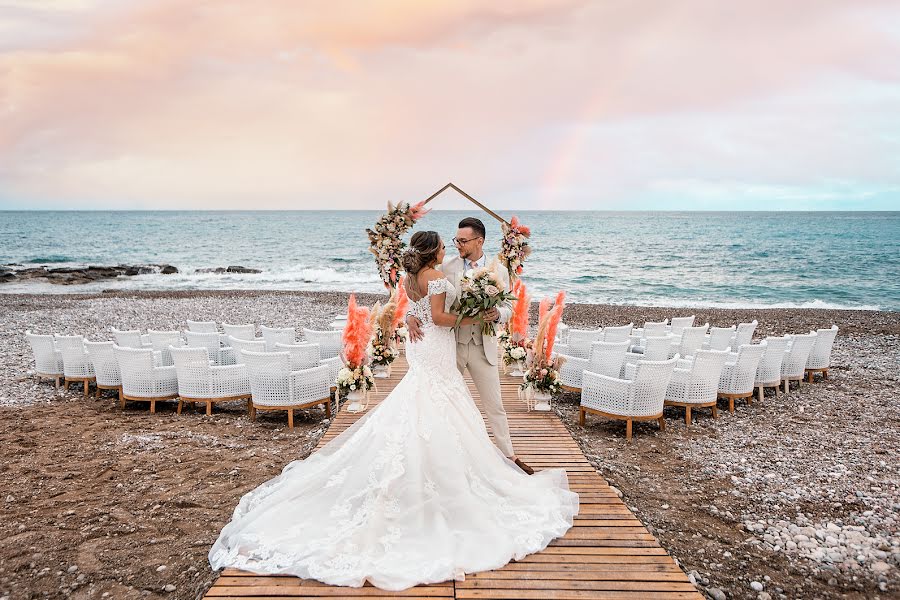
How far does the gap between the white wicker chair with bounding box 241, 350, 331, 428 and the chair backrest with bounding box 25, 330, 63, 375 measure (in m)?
4.72

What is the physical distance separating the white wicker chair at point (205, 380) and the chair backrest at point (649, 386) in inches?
240

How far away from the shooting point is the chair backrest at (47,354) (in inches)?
434

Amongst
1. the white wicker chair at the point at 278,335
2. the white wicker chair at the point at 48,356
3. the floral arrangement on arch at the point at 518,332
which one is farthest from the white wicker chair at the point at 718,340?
the white wicker chair at the point at 48,356

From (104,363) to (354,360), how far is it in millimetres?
5419

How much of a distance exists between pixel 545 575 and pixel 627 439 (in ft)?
16.7

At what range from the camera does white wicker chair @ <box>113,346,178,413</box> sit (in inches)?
374

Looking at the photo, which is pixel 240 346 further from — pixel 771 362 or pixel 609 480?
pixel 771 362

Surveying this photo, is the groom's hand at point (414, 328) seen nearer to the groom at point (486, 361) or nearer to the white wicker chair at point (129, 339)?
the groom at point (486, 361)

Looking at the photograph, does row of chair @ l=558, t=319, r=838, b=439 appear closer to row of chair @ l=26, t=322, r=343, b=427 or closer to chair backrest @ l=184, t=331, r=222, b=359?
row of chair @ l=26, t=322, r=343, b=427

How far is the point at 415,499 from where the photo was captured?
4277mm

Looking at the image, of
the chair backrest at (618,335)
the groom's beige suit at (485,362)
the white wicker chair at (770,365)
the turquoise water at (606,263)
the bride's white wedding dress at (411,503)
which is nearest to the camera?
the bride's white wedding dress at (411,503)

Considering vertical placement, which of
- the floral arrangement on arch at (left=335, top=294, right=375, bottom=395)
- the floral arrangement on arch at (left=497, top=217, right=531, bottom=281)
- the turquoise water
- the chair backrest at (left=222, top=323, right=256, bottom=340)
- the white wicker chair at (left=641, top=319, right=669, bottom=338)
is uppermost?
the floral arrangement on arch at (left=497, top=217, right=531, bottom=281)

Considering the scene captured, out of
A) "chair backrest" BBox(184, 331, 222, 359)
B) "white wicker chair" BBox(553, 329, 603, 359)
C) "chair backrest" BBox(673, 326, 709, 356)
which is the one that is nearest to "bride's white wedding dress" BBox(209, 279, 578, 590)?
"white wicker chair" BBox(553, 329, 603, 359)

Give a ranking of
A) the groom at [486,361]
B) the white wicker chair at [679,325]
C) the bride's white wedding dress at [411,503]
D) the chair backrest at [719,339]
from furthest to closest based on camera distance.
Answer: the white wicker chair at [679,325]
the chair backrest at [719,339]
the groom at [486,361]
the bride's white wedding dress at [411,503]
